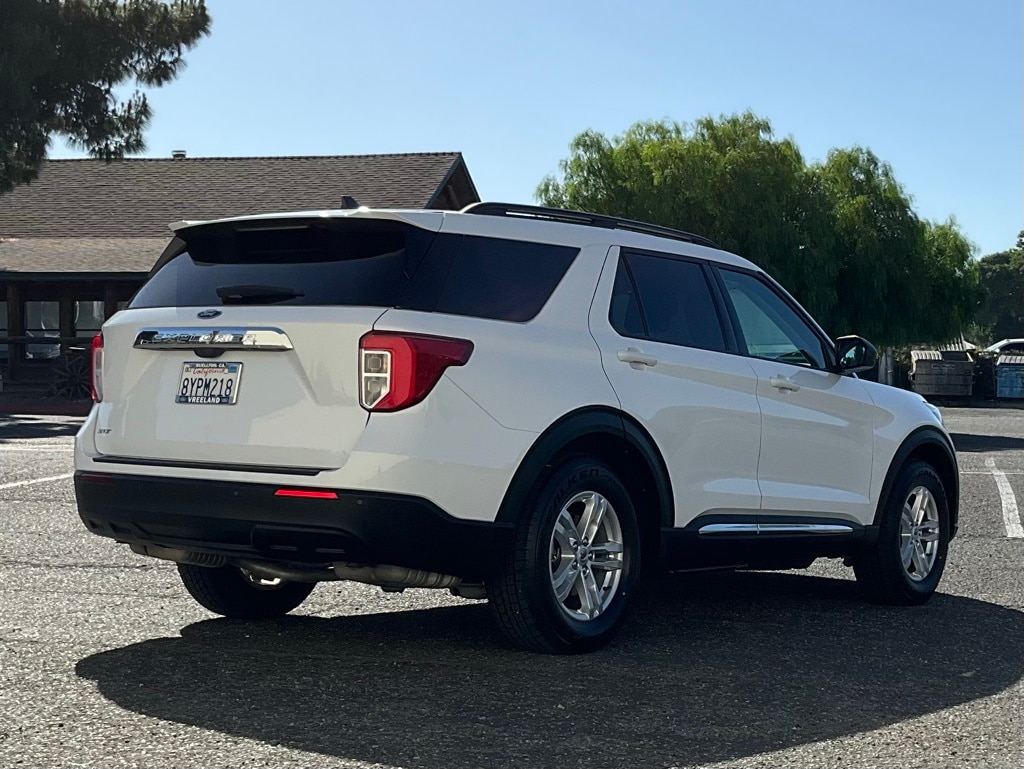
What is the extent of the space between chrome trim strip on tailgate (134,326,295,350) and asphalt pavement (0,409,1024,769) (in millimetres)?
1261

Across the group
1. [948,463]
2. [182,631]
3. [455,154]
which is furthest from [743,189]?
[182,631]

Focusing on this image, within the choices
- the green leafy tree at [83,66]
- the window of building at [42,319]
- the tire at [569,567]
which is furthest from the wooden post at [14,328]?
the tire at [569,567]

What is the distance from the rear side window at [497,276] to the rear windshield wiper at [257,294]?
556 mm

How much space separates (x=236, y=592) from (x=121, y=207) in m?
35.7

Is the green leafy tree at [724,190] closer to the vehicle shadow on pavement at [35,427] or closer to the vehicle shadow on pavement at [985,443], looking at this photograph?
the vehicle shadow on pavement at [985,443]

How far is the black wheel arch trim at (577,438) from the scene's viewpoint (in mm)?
5617

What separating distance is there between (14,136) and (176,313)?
2773cm

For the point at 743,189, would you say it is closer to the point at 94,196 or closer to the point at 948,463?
the point at 94,196

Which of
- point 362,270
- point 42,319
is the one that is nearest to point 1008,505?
point 362,270

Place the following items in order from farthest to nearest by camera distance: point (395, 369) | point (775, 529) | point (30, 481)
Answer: point (30, 481)
point (775, 529)
point (395, 369)

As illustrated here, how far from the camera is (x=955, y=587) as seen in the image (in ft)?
27.9

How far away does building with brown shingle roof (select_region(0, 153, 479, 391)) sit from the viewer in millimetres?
35656

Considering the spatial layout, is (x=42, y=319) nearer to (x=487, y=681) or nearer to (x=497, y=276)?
(x=497, y=276)

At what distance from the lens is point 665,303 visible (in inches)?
263
